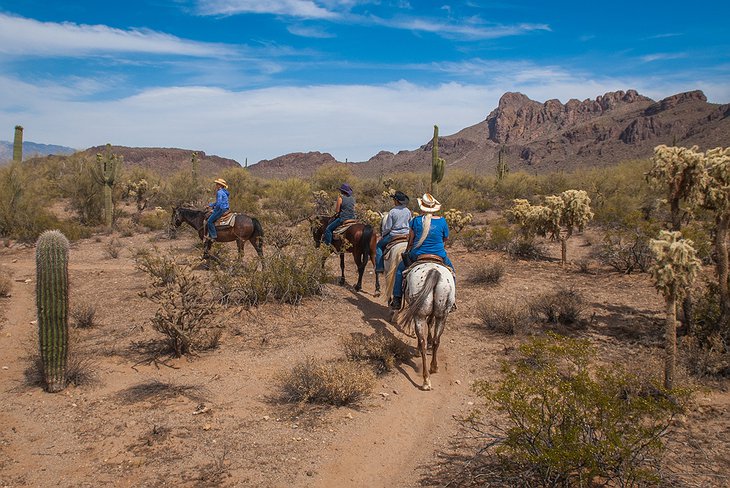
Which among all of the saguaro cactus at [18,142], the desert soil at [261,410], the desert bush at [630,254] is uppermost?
the saguaro cactus at [18,142]

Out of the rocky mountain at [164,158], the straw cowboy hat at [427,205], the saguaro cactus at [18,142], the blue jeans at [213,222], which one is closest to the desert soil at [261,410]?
the straw cowboy hat at [427,205]

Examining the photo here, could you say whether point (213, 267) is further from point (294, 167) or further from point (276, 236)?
point (294, 167)

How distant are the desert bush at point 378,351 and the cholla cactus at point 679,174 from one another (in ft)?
14.2

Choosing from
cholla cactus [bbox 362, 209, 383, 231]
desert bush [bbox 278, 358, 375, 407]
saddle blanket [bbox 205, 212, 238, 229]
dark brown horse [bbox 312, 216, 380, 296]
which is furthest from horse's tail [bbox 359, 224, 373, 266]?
cholla cactus [bbox 362, 209, 383, 231]

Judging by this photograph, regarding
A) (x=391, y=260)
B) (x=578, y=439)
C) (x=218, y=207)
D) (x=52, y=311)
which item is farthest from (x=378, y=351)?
(x=218, y=207)

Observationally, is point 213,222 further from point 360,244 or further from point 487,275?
point 487,275

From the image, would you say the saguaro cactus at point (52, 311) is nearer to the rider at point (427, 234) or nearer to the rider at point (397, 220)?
the rider at point (427, 234)

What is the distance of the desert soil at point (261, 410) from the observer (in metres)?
4.37

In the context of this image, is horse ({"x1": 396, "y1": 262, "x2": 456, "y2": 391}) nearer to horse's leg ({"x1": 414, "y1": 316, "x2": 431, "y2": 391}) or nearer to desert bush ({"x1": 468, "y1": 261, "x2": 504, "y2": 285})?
horse's leg ({"x1": 414, "y1": 316, "x2": 431, "y2": 391})

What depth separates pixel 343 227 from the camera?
1074 centimetres

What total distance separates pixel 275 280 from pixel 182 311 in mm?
2361

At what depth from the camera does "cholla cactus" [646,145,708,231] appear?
649 cm

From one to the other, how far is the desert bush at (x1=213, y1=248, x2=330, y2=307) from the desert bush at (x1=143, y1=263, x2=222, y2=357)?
141 cm

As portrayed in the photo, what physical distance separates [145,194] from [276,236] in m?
22.2
